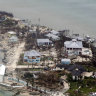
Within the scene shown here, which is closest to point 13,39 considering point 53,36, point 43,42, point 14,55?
point 43,42

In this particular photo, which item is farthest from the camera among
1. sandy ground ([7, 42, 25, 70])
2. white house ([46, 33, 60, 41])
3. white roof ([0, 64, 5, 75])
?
white house ([46, 33, 60, 41])

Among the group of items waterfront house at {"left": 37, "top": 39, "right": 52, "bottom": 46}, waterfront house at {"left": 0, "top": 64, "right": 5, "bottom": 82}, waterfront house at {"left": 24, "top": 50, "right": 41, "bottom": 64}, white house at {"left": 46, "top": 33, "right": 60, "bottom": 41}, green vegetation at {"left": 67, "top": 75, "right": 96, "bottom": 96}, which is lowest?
green vegetation at {"left": 67, "top": 75, "right": 96, "bottom": 96}

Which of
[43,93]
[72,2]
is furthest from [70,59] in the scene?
[72,2]

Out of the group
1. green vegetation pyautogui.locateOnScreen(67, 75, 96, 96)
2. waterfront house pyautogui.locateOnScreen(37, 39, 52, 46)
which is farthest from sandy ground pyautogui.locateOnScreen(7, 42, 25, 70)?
green vegetation pyautogui.locateOnScreen(67, 75, 96, 96)

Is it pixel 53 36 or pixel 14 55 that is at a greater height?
pixel 53 36

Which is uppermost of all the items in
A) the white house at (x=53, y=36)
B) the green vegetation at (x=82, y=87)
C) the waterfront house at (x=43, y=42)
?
the white house at (x=53, y=36)

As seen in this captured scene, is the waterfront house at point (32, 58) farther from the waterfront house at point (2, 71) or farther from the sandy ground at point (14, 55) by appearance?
the waterfront house at point (2, 71)

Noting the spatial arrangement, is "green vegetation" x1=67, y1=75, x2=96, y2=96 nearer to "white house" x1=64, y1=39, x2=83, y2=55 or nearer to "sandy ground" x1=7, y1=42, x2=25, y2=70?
"sandy ground" x1=7, y1=42, x2=25, y2=70

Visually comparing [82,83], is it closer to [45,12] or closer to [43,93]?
[43,93]

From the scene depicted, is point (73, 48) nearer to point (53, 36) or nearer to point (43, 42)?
point (43, 42)

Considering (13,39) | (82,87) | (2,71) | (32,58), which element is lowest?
(82,87)

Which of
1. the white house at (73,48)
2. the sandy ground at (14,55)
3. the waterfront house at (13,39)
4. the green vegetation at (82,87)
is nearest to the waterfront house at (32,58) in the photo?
the sandy ground at (14,55)
